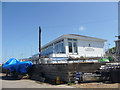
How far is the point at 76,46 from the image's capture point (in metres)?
23.0

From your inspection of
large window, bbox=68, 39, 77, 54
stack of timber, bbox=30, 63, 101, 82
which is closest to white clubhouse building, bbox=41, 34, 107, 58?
large window, bbox=68, 39, 77, 54

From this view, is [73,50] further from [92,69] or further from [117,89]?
[117,89]

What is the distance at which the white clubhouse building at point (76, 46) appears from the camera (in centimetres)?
2178

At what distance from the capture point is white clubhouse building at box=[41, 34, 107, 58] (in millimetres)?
21781

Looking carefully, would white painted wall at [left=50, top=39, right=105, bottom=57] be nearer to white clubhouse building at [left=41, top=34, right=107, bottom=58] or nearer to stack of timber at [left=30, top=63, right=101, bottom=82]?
white clubhouse building at [left=41, top=34, right=107, bottom=58]

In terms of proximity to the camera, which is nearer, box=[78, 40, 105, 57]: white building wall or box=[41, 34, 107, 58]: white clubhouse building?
box=[41, 34, 107, 58]: white clubhouse building

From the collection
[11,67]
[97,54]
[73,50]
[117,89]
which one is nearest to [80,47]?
[73,50]

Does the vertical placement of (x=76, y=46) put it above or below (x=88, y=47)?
above

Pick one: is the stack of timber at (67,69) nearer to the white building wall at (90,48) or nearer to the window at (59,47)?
the window at (59,47)

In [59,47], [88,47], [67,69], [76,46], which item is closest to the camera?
[67,69]

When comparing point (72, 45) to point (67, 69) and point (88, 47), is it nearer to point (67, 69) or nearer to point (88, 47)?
point (88, 47)

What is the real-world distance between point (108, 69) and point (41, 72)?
23.4ft

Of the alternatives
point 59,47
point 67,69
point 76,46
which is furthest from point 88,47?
point 67,69

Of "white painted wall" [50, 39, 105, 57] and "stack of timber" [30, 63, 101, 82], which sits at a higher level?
"white painted wall" [50, 39, 105, 57]
